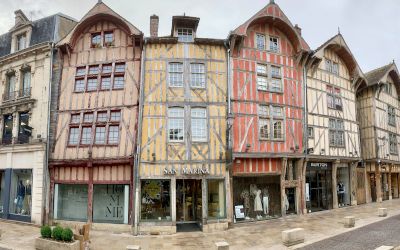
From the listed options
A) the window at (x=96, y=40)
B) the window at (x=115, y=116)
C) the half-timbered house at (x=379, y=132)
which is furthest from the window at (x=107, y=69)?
the half-timbered house at (x=379, y=132)

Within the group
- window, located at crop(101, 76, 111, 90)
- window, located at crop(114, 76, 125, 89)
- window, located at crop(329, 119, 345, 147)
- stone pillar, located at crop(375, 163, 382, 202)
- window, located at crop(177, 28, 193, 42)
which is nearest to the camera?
window, located at crop(177, 28, 193, 42)

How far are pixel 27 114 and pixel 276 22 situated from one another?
588 inches

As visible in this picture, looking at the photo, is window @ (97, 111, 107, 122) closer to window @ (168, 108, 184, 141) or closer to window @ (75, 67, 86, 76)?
window @ (75, 67, 86, 76)

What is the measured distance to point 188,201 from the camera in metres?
15.7

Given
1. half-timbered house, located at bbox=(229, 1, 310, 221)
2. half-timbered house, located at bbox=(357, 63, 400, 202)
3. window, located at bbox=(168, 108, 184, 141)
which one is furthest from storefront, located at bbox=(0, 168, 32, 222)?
half-timbered house, located at bbox=(357, 63, 400, 202)

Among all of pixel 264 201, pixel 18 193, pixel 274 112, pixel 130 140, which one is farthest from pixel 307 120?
pixel 18 193

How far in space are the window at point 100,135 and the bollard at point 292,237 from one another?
30.9 ft

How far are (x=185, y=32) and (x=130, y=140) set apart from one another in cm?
611

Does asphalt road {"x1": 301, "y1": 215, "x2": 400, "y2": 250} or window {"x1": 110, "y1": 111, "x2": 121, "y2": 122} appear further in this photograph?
window {"x1": 110, "y1": 111, "x2": 121, "y2": 122}

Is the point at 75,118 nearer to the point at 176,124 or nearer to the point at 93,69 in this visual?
the point at 93,69

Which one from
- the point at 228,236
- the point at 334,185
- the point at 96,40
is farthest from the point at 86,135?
the point at 334,185

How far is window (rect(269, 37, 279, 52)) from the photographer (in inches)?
701

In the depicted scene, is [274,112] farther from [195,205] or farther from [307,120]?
[195,205]

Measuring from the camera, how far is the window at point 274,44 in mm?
17797
